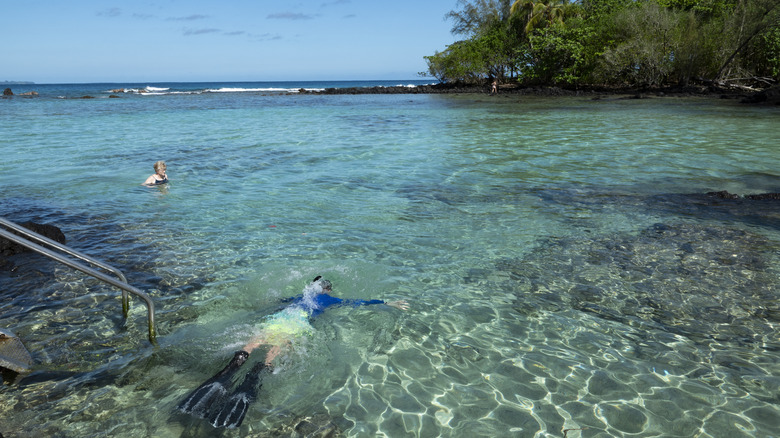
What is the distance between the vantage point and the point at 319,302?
5.49 m

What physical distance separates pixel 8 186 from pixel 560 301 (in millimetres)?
13346

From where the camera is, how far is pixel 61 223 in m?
8.57

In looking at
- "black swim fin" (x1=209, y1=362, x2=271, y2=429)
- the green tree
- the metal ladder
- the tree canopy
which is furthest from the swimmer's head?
the green tree

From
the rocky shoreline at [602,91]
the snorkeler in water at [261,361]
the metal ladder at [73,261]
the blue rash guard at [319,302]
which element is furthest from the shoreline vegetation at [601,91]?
the metal ladder at [73,261]

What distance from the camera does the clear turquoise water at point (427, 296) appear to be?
12.6 ft

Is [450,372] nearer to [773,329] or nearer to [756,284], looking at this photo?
[773,329]

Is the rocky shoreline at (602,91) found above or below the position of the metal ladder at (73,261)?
above

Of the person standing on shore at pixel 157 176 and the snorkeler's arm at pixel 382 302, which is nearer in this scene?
the snorkeler's arm at pixel 382 302

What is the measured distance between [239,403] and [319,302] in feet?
5.94

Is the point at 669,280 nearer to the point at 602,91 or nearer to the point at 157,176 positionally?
the point at 157,176

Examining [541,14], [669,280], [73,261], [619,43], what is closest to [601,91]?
[619,43]

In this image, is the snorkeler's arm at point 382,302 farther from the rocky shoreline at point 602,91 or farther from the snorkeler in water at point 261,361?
the rocky shoreline at point 602,91

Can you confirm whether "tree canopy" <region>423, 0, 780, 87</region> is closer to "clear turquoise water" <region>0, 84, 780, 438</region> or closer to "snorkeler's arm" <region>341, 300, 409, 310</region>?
"clear turquoise water" <region>0, 84, 780, 438</region>

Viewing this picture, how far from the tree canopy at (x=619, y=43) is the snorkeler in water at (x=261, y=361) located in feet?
142
